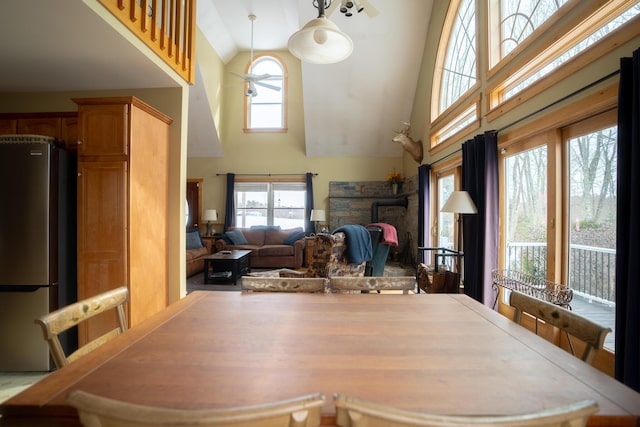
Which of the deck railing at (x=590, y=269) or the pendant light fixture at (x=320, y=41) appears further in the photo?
the deck railing at (x=590, y=269)

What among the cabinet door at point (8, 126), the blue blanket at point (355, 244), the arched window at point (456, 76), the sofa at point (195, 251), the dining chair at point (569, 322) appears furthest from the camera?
the sofa at point (195, 251)

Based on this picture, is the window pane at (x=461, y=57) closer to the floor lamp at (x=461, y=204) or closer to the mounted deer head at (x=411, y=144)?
the mounted deer head at (x=411, y=144)

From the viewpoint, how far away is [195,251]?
222 inches

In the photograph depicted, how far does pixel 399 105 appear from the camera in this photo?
608 cm

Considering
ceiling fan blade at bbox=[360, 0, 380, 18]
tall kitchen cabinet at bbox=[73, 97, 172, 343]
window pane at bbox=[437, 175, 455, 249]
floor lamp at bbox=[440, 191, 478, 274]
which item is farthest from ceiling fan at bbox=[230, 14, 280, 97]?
floor lamp at bbox=[440, 191, 478, 274]

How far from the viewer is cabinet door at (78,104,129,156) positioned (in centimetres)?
230

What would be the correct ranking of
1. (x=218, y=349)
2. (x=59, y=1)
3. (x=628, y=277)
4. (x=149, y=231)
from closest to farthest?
(x=218, y=349)
(x=628, y=277)
(x=59, y=1)
(x=149, y=231)

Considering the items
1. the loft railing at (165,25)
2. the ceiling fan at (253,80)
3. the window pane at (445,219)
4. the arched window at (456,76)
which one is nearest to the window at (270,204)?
the ceiling fan at (253,80)

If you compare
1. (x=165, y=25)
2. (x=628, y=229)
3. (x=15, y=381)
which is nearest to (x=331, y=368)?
(x=628, y=229)

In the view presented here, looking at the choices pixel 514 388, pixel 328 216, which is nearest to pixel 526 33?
pixel 514 388

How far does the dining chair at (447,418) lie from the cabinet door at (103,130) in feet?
8.35

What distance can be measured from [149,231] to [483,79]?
3834 mm

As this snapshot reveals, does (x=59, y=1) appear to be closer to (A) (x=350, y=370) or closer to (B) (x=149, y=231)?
(B) (x=149, y=231)

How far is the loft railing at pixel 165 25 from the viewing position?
2088 mm
